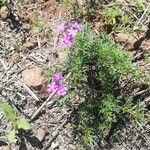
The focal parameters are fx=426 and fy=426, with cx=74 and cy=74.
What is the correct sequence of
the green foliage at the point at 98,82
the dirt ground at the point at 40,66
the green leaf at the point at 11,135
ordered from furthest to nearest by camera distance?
the dirt ground at the point at 40,66, the green leaf at the point at 11,135, the green foliage at the point at 98,82

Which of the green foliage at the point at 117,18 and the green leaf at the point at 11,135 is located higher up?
the green foliage at the point at 117,18

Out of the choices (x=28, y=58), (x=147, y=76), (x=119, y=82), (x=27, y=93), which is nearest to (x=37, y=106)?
(x=27, y=93)

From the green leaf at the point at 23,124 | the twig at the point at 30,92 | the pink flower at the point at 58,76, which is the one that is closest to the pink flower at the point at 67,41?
the pink flower at the point at 58,76

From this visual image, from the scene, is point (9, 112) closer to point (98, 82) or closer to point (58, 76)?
point (58, 76)

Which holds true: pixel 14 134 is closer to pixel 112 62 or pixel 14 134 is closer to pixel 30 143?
pixel 30 143

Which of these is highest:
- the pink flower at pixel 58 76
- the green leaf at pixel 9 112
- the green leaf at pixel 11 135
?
the pink flower at pixel 58 76

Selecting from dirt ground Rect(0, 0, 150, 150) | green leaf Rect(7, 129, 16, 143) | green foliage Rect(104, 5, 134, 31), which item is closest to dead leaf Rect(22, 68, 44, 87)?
dirt ground Rect(0, 0, 150, 150)

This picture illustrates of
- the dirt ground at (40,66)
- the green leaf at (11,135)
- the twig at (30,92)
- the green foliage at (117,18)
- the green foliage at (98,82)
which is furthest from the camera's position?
the green foliage at (117,18)

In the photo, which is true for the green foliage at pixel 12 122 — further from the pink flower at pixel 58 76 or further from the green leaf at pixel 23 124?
the pink flower at pixel 58 76
